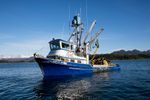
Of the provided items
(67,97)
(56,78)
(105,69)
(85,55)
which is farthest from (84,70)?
(67,97)

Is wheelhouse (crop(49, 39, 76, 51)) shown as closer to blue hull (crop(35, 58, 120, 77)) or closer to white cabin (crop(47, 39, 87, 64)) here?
white cabin (crop(47, 39, 87, 64))

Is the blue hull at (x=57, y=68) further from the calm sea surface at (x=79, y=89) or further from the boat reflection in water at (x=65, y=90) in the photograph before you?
the boat reflection in water at (x=65, y=90)

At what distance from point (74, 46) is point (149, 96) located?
71.3ft

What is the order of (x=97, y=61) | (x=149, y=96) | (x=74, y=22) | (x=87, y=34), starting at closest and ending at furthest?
1. (x=149, y=96)
2. (x=74, y=22)
3. (x=87, y=34)
4. (x=97, y=61)

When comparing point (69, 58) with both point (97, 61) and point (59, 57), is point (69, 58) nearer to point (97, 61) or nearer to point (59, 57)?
point (59, 57)

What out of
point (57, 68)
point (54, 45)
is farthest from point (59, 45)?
point (57, 68)

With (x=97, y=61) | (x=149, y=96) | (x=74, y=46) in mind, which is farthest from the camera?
(x=97, y=61)

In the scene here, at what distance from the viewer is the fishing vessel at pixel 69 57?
33000 mm

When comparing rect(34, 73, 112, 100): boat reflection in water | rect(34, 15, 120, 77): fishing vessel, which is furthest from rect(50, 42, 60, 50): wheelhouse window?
rect(34, 73, 112, 100): boat reflection in water

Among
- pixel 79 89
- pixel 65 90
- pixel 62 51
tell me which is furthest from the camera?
pixel 62 51

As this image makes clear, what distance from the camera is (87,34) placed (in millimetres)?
43875

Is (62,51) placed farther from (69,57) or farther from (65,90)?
(65,90)

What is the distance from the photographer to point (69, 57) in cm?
3528

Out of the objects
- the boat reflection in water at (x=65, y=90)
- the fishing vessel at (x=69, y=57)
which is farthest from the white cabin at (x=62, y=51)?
the boat reflection in water at (x=65, y=90)
